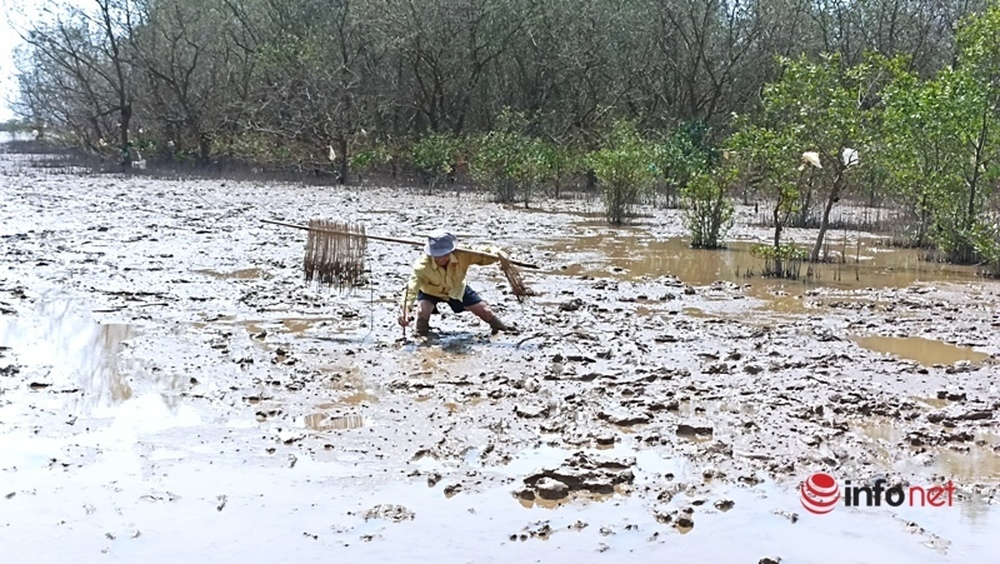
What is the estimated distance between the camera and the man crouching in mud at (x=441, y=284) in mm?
8180

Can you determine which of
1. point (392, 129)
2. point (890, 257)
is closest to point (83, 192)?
point (392, 129)

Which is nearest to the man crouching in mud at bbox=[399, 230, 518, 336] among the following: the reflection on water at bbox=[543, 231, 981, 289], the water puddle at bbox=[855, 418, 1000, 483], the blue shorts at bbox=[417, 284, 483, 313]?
the blue shorts at bbox=[417, 284, 483, 313]

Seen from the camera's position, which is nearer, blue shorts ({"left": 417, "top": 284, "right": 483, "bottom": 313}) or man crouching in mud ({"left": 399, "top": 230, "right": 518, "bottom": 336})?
man crouching in mud ({"left": 399, "top": 230, "right": 518, "bottom": 336})

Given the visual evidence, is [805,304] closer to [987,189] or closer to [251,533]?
[987,189]

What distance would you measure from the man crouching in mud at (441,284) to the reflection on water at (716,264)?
4290mm

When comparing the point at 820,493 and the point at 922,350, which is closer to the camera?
the point at 820,493

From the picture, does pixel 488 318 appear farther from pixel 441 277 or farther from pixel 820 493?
pixel 820 493

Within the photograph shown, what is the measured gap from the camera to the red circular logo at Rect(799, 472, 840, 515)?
4.87 metres

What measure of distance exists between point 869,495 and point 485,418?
2204 mm

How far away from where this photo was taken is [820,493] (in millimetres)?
5031

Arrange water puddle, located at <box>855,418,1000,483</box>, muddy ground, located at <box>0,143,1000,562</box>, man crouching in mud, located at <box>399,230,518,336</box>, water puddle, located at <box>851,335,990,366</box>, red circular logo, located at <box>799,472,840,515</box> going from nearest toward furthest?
muddy ground, located at <box>0,143,1000,562</box> → red circular logo, located at <box>799,472,840,515</box> → water puddle, located at <box>855,418,1000,483</box> → water puddle, located at <box>851,335,990,366</box> → man crouching in mud, located at <box>399,230,518,336</box>

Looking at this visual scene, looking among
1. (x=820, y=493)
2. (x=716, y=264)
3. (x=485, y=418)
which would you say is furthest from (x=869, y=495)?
(x=716, y=264)

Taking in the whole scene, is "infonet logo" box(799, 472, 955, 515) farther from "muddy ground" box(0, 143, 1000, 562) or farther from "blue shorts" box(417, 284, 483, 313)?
"blue shorts" box(417, 284, 483, 313)

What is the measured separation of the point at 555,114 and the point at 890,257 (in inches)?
667
